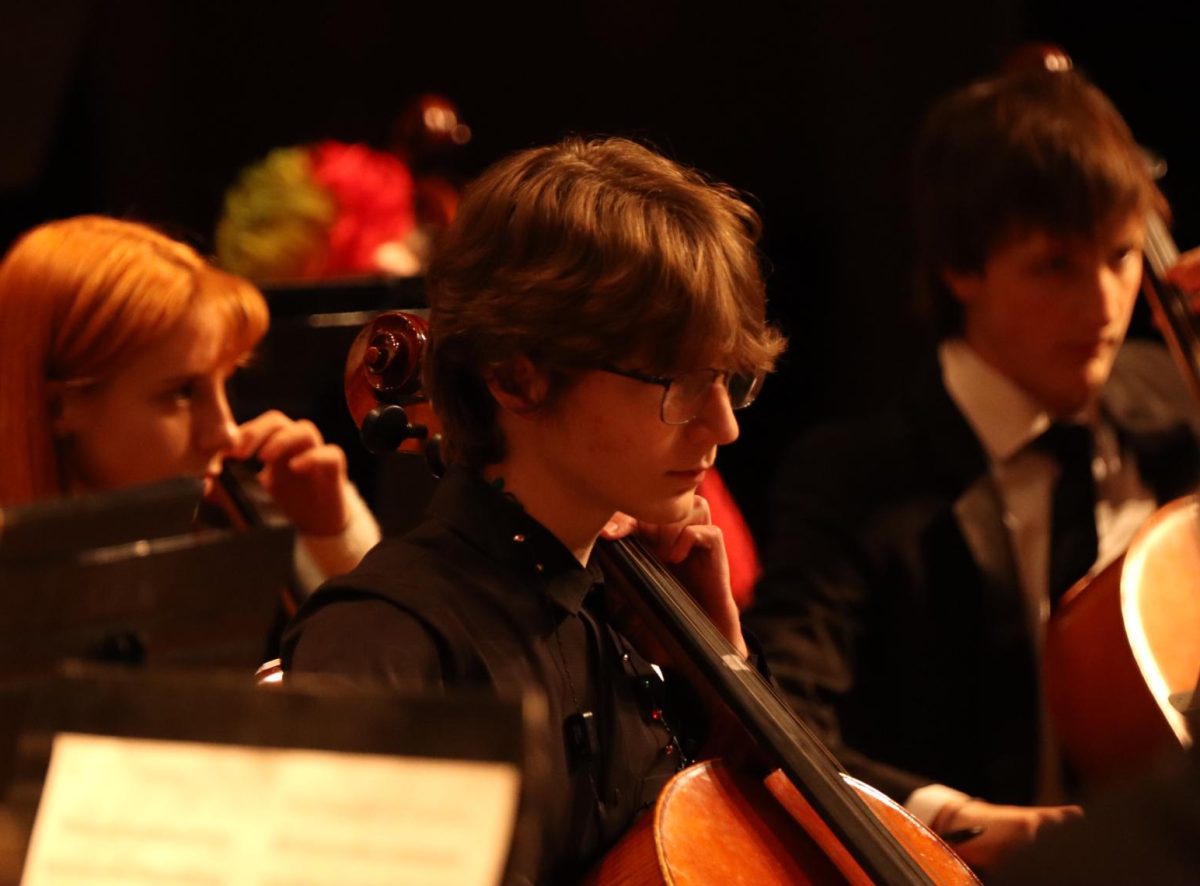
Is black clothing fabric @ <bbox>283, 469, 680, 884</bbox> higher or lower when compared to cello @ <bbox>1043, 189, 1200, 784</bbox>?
higher

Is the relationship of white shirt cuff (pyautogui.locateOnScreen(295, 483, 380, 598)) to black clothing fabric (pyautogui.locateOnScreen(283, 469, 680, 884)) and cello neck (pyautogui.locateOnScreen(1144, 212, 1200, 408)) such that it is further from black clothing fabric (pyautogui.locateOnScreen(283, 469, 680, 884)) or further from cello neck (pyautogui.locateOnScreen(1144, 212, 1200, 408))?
cello neck (pyautogui.locateOnScreen(1144, 212, 1200, 408))

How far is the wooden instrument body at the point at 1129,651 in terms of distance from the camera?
1.73m

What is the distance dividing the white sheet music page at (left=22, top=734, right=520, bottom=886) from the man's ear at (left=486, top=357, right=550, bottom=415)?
2.12 ft

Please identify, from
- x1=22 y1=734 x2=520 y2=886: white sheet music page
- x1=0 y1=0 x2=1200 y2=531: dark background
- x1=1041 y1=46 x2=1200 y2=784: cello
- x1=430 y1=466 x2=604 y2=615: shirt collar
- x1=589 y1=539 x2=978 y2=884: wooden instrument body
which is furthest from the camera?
x1=0 y1=0 x2=1200 y2=531: dark background

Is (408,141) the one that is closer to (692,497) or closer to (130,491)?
(692,497)

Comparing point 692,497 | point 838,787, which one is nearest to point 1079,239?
point 692,497

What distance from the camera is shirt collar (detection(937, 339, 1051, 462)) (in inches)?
85.3

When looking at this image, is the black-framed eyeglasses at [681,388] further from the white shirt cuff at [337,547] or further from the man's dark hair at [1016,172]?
the man's dark hair at [1016,172]

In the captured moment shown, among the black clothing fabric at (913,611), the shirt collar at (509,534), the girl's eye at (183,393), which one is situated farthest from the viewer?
the black clothing fabric at (913,611)

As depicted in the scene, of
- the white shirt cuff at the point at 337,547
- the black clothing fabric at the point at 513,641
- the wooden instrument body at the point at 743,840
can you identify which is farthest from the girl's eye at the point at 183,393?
the wooden instrument body at the point at 743,840

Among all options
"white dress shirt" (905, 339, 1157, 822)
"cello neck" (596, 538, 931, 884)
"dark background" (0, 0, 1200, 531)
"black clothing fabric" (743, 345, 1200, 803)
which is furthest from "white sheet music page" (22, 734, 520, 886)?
"dark background" (0, 0, 1200, 531)

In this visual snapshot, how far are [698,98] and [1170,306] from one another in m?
1.51

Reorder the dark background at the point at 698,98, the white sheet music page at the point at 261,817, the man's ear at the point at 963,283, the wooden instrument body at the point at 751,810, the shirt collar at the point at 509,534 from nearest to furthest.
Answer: the white sheet music page at the point at 261,817 → the wooden instrument body at the point at 751,810 → the shirt collar at the point at 509,534 → the man's ear at the point at 963,283 → the dark background at the point at 698,98

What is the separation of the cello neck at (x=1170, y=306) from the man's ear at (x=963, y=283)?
0.74 ft
